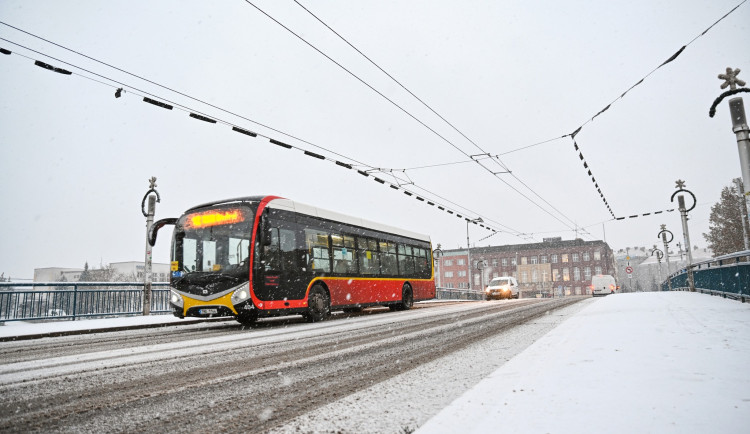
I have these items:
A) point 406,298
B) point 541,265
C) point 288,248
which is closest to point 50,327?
point 288,248

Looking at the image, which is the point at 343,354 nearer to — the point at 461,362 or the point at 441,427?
the point at 461,362

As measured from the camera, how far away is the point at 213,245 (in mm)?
10586

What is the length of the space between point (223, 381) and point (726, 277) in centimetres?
1377

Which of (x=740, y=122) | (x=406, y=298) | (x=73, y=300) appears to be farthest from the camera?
(x=406, y=298)

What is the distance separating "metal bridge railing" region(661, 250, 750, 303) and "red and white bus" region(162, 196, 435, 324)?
9.91 m

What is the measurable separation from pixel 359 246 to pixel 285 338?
22.0ft

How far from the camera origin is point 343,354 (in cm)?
591

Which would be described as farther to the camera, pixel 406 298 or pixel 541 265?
pixel 541 265

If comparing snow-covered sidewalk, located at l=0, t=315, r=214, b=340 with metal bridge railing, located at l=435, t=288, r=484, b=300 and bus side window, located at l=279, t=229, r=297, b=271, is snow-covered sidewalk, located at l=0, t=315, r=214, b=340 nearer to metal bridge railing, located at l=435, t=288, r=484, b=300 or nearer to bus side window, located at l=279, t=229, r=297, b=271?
bus side window, located at l=279, t=229, r=297, b=271

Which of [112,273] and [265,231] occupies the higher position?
[112,273]

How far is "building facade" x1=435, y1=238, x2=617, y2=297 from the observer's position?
90500mm

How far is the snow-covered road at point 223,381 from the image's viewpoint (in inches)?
120

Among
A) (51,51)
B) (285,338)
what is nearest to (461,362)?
(285,338)

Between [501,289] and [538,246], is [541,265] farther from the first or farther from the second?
[501,289]
